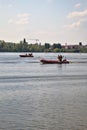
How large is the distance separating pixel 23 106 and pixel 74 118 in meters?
5.04

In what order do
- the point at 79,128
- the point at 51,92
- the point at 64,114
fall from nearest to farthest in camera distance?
the point at 79,128, the point at 64,114, the point at 51,92

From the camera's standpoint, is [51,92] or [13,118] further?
[51,92]

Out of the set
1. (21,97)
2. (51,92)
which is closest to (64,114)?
(21,97)

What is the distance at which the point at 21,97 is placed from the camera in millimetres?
31000

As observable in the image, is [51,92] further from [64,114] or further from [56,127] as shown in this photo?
[56,127]

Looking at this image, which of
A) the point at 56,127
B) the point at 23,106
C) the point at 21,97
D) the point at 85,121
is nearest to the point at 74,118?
the point at 85,121

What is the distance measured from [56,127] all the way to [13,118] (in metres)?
3.12

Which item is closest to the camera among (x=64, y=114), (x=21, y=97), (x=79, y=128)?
(x=79, y=128)

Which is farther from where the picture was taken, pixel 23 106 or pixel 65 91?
pixel 65 91

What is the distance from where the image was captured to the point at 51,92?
34875 millimetres

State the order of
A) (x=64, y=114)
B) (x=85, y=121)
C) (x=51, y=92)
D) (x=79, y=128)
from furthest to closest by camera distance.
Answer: (x=51, y=92) → (x=64, y=114) → (x=85, y=121) → (x=79, y=128)

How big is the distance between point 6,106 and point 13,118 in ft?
13.1

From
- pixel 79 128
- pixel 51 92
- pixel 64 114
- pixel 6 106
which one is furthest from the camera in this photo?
pixel 51 92

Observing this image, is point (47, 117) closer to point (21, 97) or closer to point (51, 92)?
point (21, 97)
